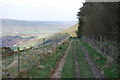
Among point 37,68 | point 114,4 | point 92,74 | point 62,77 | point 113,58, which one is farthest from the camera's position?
point 114,4

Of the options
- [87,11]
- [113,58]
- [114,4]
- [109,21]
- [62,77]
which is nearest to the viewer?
[62,77]

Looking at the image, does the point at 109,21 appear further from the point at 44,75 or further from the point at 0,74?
the point at 0,74

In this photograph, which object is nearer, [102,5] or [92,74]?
[92,74]

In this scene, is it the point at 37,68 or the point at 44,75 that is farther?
the point at 37,68

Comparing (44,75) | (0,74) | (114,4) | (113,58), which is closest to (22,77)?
(0,74)

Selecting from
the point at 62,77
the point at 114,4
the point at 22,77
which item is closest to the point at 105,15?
the point at 114,4

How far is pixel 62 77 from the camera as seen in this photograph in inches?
620

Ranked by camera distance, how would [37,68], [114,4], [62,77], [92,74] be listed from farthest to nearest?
[114,4], [37,68], [92,74], [62,77]

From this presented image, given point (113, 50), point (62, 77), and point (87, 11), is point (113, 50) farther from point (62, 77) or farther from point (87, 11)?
point (87, 11)

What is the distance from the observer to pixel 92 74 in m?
16.8

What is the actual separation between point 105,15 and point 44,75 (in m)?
17.7

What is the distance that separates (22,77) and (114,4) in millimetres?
17791

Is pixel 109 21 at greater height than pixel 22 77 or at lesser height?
greater

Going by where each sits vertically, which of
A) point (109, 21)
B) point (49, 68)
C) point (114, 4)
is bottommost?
point (49, 68)
